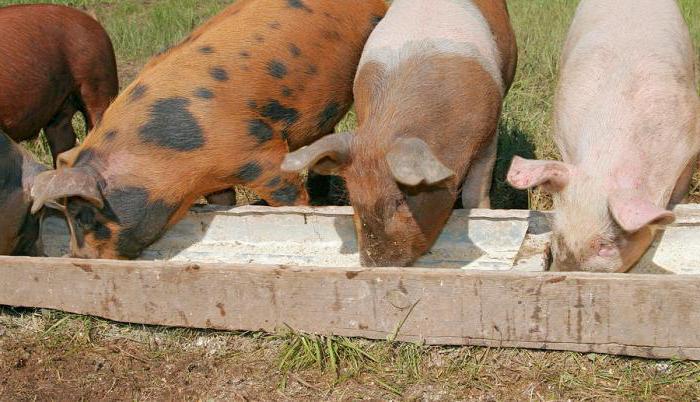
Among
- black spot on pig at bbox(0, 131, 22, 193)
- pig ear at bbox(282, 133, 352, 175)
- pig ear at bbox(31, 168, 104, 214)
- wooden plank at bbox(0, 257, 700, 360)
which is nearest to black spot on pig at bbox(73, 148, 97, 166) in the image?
pig ear at bbox(31, 168, 104, 214)

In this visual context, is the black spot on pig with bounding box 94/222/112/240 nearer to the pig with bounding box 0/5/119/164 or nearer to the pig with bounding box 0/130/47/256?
the pig with bounding box 0/130/47/256

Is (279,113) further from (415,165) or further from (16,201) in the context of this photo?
(16,201)

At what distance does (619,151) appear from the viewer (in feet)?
12.9

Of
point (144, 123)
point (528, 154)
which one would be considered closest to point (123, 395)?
point (144, 123)

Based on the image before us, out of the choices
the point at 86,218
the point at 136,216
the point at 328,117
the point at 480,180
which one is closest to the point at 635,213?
the point at 480,180

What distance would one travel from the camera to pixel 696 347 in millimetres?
3736

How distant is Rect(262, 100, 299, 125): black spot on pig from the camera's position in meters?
5.10

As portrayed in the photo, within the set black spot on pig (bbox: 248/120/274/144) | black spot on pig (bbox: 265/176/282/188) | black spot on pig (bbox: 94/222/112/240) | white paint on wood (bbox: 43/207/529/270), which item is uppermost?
black spot on pig (bbox: 248/120/274/144)

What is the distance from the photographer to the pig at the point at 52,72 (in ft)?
19.9

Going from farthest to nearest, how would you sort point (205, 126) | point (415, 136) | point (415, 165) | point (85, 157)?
point (205, 126)
point (85, 157)
point (415, 136)
point (415, 165)

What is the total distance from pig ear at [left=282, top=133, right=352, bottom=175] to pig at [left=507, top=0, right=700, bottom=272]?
845 mm

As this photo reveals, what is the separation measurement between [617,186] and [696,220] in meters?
0.96

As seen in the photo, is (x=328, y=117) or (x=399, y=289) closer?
(x=399, y=289)

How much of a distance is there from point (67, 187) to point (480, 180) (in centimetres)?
237
